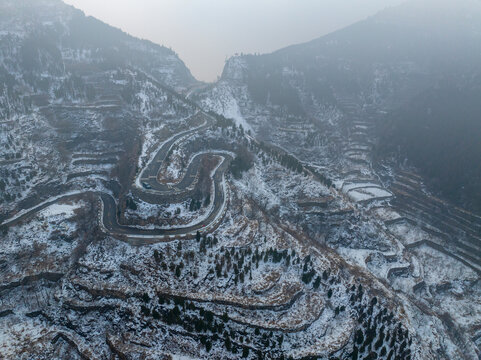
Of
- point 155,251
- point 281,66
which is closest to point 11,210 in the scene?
point 155,251

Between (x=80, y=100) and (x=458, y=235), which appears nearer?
(x=458, y=235)

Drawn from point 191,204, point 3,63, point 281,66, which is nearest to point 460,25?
point 281,66

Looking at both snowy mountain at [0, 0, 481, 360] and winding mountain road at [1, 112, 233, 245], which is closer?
snowy mountain at [0, 0, 481, 360]

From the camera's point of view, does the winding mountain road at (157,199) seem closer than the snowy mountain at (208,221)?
No

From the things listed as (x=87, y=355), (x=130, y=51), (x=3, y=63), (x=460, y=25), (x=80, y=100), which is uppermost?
(x=460, y=25)

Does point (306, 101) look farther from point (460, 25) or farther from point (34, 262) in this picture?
point (34, 262)

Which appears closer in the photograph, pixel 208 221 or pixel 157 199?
pixel 208 221

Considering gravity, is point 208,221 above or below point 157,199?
below

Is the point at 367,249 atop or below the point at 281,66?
below

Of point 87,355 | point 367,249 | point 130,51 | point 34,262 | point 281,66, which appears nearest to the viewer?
point 87,355

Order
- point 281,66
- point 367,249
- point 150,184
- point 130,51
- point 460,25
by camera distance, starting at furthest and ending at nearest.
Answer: point 460,25 → point 281,66 → point 130,51 → point 367,249 → point 150,184
